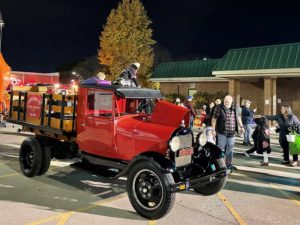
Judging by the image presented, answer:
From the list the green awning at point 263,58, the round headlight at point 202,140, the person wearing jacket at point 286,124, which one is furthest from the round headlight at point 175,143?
the green awning at point 263,58

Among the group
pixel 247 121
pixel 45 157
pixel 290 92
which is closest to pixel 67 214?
pixel 45 157

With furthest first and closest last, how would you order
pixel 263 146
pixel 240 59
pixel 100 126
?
pixel 240 59 < pixel 263 146 < pixel 100 126

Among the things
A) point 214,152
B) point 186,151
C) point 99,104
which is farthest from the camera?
point 99,104

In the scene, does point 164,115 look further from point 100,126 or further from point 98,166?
point 98,166

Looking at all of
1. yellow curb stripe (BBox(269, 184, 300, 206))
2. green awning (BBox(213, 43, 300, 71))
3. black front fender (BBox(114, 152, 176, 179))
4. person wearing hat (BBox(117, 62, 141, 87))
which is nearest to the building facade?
green awning (BBox(213, 43, 300, 71))

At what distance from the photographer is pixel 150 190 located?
17.5 feet

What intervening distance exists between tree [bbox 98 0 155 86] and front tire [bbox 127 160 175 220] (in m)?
34.0

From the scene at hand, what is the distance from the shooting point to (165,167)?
5.17 m

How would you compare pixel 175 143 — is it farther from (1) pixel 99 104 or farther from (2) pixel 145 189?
(1) pixel 99 104

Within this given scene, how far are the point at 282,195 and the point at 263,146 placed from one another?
317cm

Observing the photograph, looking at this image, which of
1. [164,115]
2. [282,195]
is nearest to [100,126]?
[164,115]

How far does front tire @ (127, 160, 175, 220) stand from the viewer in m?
5.05

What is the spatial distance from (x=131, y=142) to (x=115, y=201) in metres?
1.08

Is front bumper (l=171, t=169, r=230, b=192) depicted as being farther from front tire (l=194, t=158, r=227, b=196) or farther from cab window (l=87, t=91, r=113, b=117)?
cab window (l=87, t=91, r=113, b=117)
